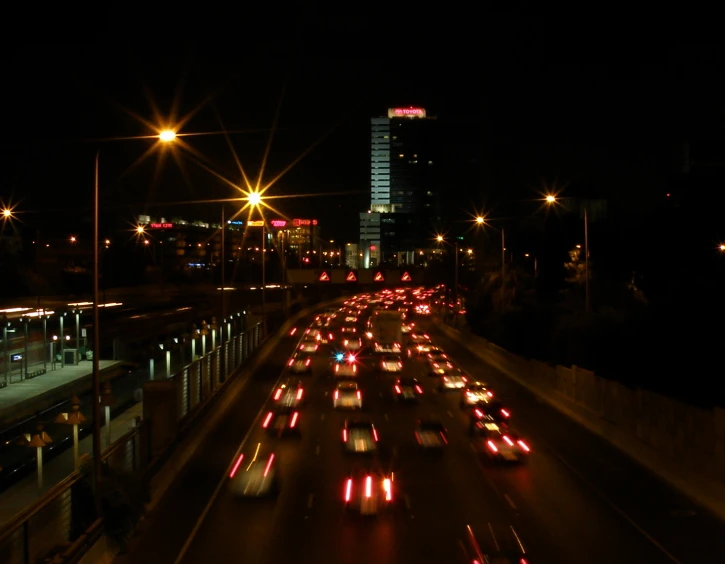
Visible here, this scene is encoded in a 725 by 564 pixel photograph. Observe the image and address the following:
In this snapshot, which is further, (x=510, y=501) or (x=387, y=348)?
(x=387, y=348)

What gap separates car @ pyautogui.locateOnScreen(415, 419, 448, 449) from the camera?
954 inches

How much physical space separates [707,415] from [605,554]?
6.91m

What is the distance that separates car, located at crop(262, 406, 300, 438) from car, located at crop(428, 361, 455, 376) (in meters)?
13.9

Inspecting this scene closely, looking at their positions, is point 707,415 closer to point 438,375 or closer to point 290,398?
point 290,398

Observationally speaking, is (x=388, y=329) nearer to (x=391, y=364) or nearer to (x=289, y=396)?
(x=391, y=364)

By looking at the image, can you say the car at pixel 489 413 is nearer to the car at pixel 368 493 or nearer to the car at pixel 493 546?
the car at pixel 368 493

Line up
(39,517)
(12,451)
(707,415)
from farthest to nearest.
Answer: (12,451)
(707,415)
(39,517)

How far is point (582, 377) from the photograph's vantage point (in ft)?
106

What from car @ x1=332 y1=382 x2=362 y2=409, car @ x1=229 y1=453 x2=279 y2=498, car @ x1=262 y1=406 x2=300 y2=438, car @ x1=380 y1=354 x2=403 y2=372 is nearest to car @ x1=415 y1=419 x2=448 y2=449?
car @ x1=262 y1=406 x2=300 y2=438

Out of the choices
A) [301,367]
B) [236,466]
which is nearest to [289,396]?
[301,367]

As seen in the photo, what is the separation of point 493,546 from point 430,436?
10.8 m

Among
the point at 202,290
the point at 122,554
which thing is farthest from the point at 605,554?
the point at 202,290

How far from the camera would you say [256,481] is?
1891 centimetres

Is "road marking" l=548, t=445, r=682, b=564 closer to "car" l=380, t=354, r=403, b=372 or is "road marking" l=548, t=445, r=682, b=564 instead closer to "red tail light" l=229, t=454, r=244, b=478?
"red tail light" l=229, t=454, r=244, b=478
